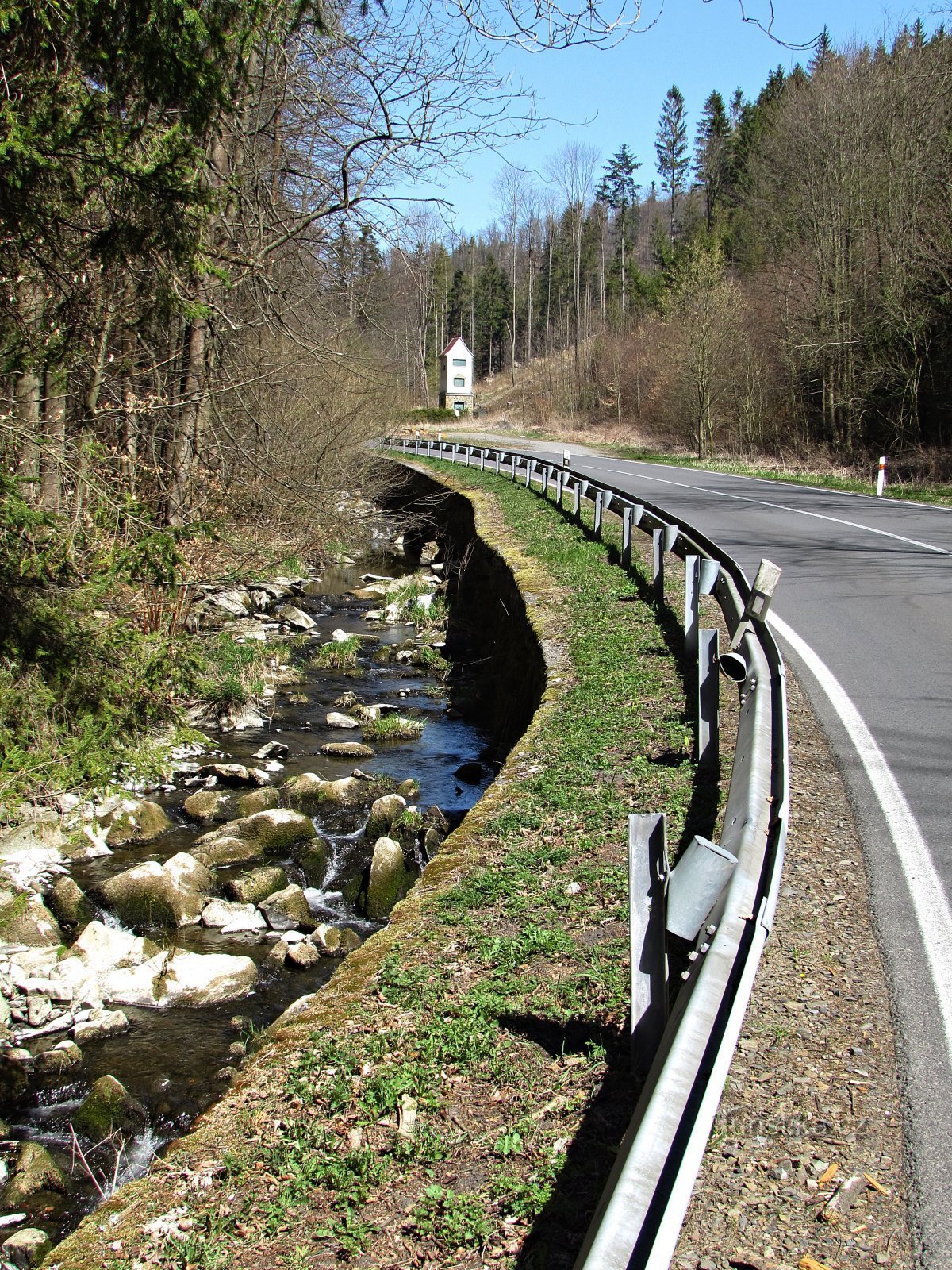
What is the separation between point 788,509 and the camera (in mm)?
18375

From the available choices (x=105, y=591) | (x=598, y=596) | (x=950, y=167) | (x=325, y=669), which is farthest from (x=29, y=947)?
(x=950, y=167)

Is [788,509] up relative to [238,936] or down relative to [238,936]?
up

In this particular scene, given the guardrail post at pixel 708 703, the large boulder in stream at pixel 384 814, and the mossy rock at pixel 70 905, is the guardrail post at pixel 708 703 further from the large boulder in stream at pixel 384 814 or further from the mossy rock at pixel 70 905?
the mossy rock at pixel 70 905

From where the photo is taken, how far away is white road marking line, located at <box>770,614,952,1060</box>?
3.72 meters

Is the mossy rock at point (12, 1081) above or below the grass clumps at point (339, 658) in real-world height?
below

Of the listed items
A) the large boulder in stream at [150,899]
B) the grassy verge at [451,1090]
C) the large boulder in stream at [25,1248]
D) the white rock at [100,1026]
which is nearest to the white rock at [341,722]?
the large boulder in stream at [150,899]

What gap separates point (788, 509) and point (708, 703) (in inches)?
527

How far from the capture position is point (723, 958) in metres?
2.79

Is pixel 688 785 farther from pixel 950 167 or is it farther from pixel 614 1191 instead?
pixel 950 167

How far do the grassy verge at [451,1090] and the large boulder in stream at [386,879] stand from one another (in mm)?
2451

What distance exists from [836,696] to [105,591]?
516 centimetres

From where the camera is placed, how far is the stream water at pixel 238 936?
208 inches

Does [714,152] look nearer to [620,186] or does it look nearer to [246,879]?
[620,186]

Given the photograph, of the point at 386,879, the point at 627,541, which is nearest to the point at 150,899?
the point at 386,879
